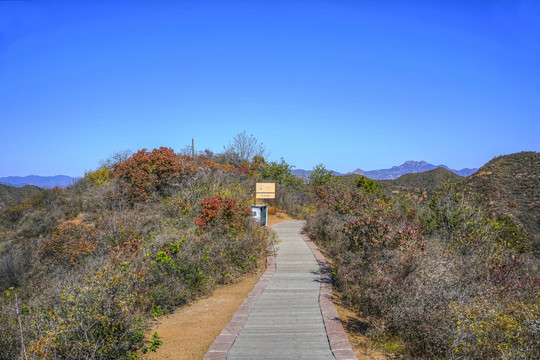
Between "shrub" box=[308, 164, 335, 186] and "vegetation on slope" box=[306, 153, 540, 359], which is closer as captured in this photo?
"vegetation on slope" box=[306, 153, 540, 359]

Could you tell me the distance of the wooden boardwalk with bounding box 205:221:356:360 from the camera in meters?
4.64

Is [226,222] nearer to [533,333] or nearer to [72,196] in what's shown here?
[533,333]

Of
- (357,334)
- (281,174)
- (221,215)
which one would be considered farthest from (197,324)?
(281,174)

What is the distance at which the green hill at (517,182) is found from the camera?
25.4 m

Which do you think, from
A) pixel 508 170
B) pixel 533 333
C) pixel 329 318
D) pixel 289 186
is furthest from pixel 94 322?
pixel 508 170

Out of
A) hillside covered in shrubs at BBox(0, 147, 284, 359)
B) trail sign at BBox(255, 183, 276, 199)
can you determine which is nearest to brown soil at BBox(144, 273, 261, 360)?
hillside covered in shrubs at BBox(0, 147, 284, 359)

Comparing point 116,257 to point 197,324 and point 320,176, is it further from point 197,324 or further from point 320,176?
point 320,176

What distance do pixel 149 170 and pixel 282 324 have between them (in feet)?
40.5

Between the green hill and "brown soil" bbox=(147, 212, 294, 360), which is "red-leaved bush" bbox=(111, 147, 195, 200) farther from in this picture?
the green hill

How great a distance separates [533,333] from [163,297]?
230 inches

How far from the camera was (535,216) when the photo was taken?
84.0ft

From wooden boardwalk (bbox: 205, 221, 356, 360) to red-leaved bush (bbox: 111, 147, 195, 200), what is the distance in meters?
9.14

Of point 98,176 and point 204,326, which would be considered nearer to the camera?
point 204,326

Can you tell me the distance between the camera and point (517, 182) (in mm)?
33094
